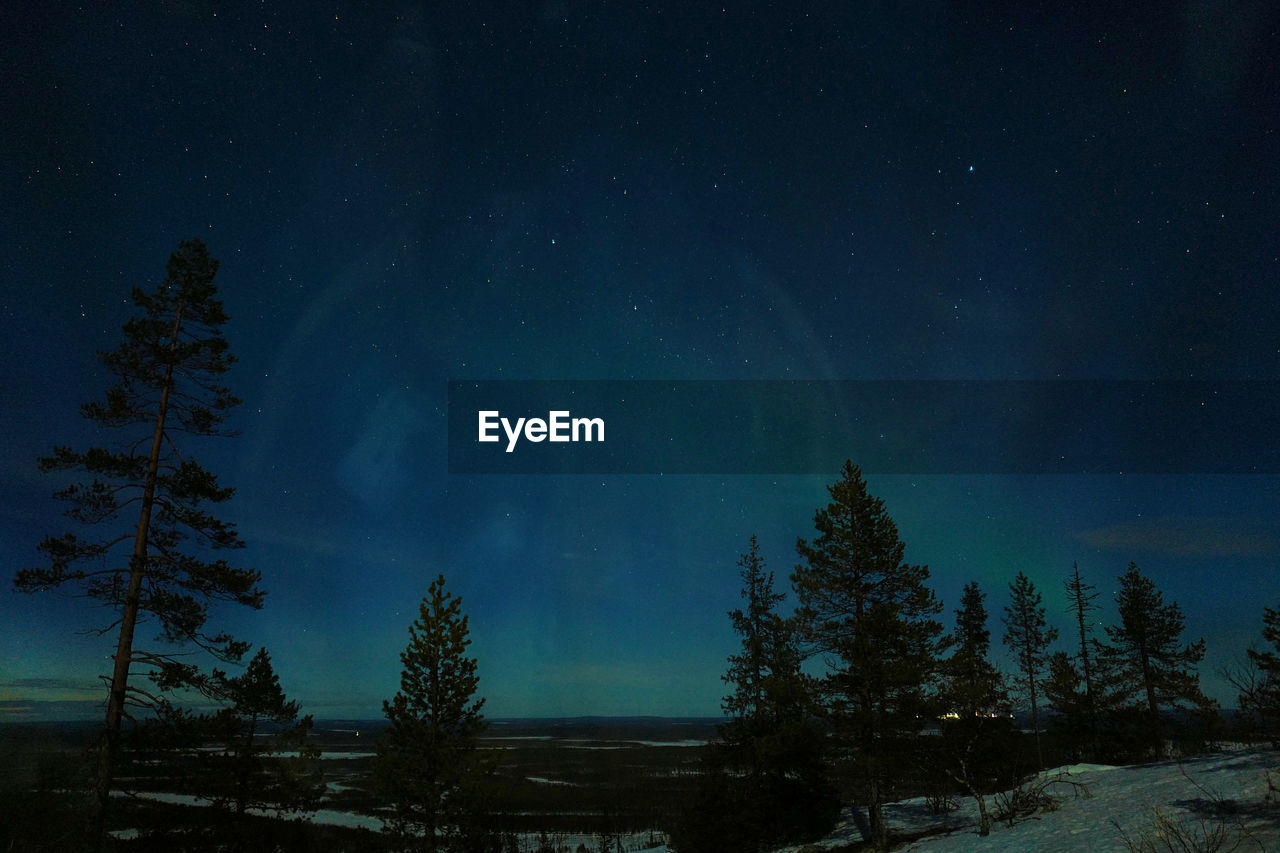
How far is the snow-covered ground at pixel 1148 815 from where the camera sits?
11.7 m

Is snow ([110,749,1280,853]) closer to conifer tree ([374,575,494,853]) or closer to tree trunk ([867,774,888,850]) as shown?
tree trunk ([867,774,888,850])

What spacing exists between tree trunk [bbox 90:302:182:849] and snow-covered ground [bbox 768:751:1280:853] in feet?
64.3

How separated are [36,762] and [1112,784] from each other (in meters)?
29.0

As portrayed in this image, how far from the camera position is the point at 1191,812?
13.1 metres

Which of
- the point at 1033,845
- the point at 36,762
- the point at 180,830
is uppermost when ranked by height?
the point at 36,762

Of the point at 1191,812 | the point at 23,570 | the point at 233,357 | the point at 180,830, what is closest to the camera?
the point at 1191,812

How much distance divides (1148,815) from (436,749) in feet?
70.4

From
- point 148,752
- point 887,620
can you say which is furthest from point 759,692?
point 148,752

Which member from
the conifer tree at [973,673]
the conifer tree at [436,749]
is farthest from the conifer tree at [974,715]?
the conifer tree at [436,749]

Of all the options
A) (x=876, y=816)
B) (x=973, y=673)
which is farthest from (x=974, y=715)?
(x=876, y=816)

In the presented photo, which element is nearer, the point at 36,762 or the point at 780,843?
the point at 36,762

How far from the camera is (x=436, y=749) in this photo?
2403cm

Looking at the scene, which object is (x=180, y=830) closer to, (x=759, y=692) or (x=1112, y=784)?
(x=759, y=692)

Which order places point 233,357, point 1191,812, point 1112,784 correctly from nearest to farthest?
1. point 1191,812
2. point 233,357
3. point 1112,784
